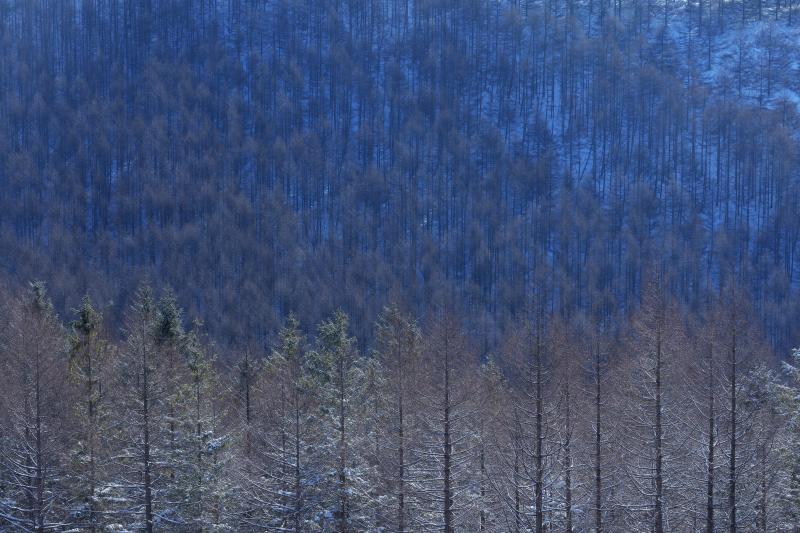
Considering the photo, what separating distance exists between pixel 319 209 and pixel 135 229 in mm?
25333

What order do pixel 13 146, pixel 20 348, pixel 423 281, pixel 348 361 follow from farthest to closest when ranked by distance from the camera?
1. pixel 13 146
2. pixel 423 281
3. pixel 348 361
4. pixel 20 348

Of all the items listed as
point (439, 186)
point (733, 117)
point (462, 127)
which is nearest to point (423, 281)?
point (439, 186)

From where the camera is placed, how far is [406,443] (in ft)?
94.1

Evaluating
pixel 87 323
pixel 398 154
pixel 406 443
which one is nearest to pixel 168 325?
pixel 87 323

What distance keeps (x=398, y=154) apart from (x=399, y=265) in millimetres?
23346

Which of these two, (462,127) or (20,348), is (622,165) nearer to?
(462,127)

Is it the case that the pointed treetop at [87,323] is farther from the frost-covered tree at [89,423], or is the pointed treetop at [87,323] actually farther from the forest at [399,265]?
the forest at [399,265]

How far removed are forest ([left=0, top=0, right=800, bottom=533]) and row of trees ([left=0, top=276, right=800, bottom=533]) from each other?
173mm

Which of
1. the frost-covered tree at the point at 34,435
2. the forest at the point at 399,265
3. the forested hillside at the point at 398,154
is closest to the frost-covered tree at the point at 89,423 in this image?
the forest at the point at 399,265

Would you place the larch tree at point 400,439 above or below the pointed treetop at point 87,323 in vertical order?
below

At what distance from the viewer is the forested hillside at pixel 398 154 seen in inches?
3967

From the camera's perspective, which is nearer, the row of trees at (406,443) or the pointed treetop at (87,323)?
the row of trees at (406,443)

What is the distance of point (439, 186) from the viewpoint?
4557 inches

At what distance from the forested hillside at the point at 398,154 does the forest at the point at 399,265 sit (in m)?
0.48
